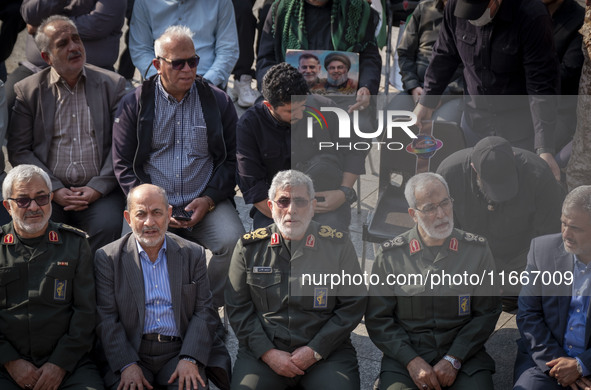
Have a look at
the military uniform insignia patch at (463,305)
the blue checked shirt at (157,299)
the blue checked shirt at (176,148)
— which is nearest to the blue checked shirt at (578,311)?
the military uniform insignia patch at (463,305)

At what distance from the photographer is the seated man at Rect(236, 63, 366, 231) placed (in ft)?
16.6

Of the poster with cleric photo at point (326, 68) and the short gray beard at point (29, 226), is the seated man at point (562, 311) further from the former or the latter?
the short gray beard at point (29, 226)

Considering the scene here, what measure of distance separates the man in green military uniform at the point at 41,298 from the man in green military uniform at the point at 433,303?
156 cm

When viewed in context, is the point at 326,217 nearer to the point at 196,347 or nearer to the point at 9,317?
the point at 196,347

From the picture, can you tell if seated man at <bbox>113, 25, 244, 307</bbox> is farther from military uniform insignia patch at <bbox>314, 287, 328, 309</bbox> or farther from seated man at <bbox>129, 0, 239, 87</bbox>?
military uniform insignia patch at <bbox>314, 287, 328, 309</bbox>

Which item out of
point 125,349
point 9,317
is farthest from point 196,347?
point 9,317

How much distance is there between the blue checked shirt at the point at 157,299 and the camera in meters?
4.35

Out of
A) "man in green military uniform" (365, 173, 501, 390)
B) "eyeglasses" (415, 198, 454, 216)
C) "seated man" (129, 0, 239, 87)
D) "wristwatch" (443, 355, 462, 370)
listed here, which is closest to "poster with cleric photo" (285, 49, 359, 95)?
"seated man" (129, 0, 239, 87)

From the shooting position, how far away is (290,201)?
→ 438 cm

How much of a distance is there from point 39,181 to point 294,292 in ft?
4.94

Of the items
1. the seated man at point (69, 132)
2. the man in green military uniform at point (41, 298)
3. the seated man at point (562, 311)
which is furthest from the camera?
the seated man at point (69, 132)

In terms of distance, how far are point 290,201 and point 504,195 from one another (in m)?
1.42

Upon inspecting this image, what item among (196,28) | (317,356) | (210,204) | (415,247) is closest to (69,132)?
(210,204)

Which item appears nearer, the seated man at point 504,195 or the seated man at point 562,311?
the seated man at point 562,311
